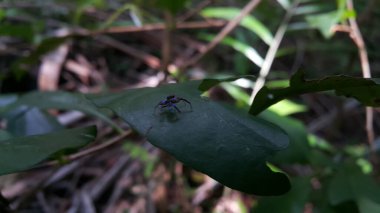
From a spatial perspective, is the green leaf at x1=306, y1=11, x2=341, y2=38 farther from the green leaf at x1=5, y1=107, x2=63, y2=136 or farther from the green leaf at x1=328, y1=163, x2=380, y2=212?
the green leaf at x1=5, y1=107, x2=63, y2=136

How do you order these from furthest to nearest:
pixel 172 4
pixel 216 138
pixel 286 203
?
pixel 172 4
pixel 286 203
pixel 216 138

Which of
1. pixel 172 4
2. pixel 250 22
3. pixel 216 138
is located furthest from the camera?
pixel 250 22

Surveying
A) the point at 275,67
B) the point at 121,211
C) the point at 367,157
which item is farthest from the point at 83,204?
the point at 275,67

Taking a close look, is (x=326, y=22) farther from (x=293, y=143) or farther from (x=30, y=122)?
(x=30, y=122)

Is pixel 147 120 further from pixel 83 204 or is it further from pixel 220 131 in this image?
pixel 83 204

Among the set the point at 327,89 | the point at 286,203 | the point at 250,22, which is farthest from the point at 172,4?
the point at 327,89

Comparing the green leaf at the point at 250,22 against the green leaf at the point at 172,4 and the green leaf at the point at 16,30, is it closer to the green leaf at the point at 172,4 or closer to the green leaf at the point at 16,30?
the green leaf at the point at 172,4

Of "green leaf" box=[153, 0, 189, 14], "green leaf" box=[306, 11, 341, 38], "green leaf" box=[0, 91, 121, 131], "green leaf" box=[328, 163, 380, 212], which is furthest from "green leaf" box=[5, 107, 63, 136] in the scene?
"green leaf" box=[306, 11, 341, 38]

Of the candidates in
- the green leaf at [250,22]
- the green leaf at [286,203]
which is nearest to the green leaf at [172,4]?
the green leaf at [250,22]
